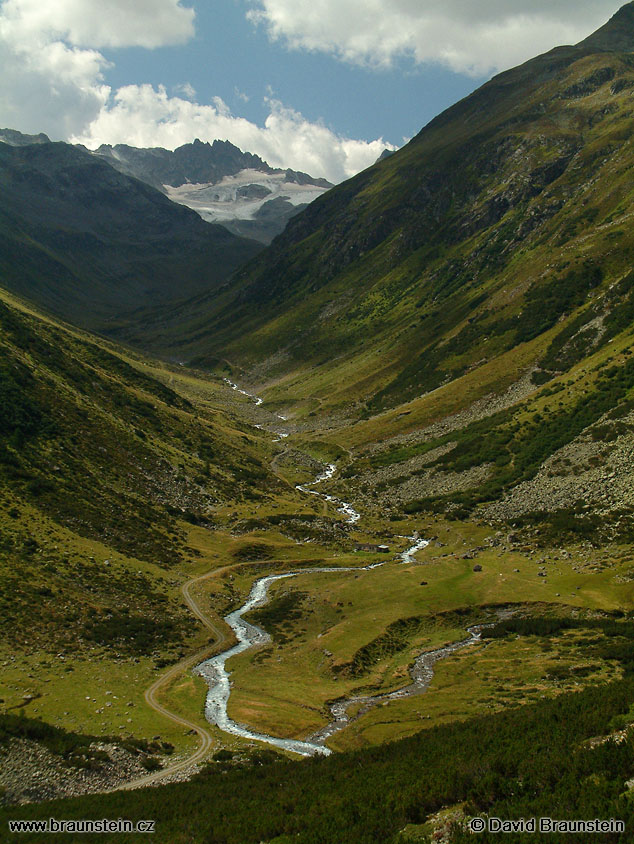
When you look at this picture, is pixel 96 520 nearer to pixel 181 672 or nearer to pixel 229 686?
pixel 181 672

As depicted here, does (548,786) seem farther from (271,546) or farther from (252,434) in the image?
(252,434)

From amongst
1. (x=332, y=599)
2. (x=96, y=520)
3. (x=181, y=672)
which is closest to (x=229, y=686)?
(x=181, y=672)

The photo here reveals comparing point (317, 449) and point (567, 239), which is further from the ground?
point (567, 239)

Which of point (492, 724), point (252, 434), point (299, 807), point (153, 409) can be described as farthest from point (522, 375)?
point (299, 807)

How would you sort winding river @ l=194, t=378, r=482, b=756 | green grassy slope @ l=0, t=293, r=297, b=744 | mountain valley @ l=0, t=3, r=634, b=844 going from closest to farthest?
1. mountain valley @ l=0, t=3, r=634, b=844
2. winding river @ l=194, t=378, r=482, b=756
3. green grassy slope @ l=0, t=293, r=297, b=744

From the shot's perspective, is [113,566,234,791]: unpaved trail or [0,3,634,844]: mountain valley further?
[113,566,234,791]: unpaved trail

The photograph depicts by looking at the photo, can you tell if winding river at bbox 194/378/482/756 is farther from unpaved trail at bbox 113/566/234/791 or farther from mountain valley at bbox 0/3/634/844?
unpaved trail at bbox 113/566/234/791

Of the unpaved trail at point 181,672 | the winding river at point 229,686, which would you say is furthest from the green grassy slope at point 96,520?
the winding river at point 229,686

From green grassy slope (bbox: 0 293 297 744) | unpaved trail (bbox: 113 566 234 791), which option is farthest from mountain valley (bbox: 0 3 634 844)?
green grassy slope (bbox: 0 293 297 744)

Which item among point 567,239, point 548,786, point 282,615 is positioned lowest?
point 282,615

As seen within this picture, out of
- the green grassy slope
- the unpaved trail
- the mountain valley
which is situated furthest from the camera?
the green grassy slope

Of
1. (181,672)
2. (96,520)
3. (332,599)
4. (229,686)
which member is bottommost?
(332,599)
